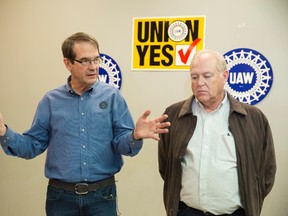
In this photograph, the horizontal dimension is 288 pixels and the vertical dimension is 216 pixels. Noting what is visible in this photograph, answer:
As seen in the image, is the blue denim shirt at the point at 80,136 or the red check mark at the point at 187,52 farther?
the red check mark at the point at 187,52

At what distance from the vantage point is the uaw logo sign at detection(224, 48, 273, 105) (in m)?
2.70

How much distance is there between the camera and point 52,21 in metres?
3.19

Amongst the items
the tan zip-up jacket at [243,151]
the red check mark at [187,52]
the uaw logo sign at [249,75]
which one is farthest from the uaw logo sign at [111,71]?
the tan zip-up jacket at [243,151]

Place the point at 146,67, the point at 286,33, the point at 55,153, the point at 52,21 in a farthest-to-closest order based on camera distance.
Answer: the point at 52,21, the point at 146,67, the point at 286,33, the point at 55,153

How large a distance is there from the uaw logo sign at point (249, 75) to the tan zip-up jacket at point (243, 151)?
0.87 metres

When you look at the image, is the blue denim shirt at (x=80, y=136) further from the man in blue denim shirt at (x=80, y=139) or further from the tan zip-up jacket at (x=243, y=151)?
the tan zip-up jacket at (x=243, y=151)

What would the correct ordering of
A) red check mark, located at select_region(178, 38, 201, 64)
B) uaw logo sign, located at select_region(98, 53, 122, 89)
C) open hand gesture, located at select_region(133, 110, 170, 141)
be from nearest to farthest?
open hand gesture, located at select_region(133, 110, 170, 141), red check mark, located at select_region(178, 38, 201, 64), uaw logo sign, located at select_region(98, 53, 122, 89)

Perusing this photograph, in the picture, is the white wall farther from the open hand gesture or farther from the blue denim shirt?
the open hand gesture

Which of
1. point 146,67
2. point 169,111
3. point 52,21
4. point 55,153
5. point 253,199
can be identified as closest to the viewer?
point 253,199

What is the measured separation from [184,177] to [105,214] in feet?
1.58

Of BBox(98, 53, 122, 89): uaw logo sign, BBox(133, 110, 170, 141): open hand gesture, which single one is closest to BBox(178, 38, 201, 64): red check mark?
BBox(98, 53, 122, 89): uaw logo sign

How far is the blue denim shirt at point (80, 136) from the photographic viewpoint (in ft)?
6.09

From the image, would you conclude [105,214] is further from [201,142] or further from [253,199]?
[253,199]

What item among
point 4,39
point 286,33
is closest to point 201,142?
point 286,33
